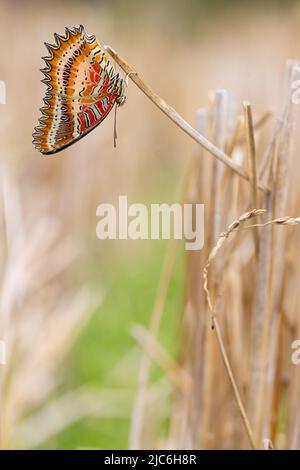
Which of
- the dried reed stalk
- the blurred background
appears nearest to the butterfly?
the dried reed stalk

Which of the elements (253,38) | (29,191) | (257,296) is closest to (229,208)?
(257,296)

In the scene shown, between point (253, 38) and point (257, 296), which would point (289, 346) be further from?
point (253, 38)

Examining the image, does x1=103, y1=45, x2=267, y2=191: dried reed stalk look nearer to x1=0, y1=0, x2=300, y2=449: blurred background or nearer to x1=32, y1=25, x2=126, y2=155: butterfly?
x1=32, y1=25, x2=126, y2=155: butterfly

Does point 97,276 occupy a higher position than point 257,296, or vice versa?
point 97,276

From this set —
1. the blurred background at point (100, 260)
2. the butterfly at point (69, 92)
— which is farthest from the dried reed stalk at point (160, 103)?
the blurred background at point (100, 260)

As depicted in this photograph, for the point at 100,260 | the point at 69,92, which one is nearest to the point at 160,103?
the point at 69,92

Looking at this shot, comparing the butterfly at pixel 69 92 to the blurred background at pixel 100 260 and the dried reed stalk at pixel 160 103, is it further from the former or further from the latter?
the blurred background at pixel 100 260

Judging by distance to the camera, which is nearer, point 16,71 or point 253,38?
point 16,71

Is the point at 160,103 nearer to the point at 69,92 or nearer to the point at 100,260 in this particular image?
the point at 69,92
